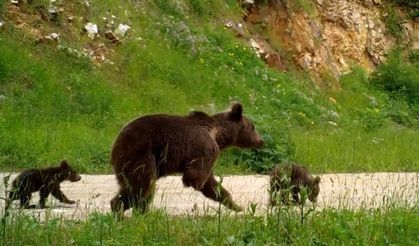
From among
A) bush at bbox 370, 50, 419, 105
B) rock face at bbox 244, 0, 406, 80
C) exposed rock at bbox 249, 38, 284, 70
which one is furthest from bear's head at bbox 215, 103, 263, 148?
bush at bbox 370, 50, 419, 105

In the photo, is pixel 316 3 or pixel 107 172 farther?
pixel 316 3

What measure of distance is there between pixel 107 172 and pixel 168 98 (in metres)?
7.36

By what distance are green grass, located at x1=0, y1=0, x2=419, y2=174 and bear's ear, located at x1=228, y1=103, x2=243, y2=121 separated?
219 inches

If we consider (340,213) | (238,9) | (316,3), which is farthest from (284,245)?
(316,3)

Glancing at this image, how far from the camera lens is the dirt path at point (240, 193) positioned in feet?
31.8

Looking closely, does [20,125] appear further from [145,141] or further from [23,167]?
[145,141]

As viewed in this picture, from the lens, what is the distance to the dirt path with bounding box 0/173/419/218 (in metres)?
9.68

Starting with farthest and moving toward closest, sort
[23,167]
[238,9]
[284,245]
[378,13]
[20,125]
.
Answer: [378,13], [238,9], [20,125], [23,167], [284,245]

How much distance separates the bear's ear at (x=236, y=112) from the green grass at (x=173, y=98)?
5575 millimetres

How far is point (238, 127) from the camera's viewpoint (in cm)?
1120

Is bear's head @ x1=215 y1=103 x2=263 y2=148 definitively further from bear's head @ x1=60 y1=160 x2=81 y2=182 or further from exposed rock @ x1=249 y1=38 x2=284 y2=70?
exposed rock @ x1=249 y1=38 x2=284 y2=70

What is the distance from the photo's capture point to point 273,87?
91.3 ft

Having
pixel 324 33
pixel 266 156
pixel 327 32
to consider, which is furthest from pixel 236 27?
pixel 266 156

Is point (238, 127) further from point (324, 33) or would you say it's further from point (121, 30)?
point (324, 33)
